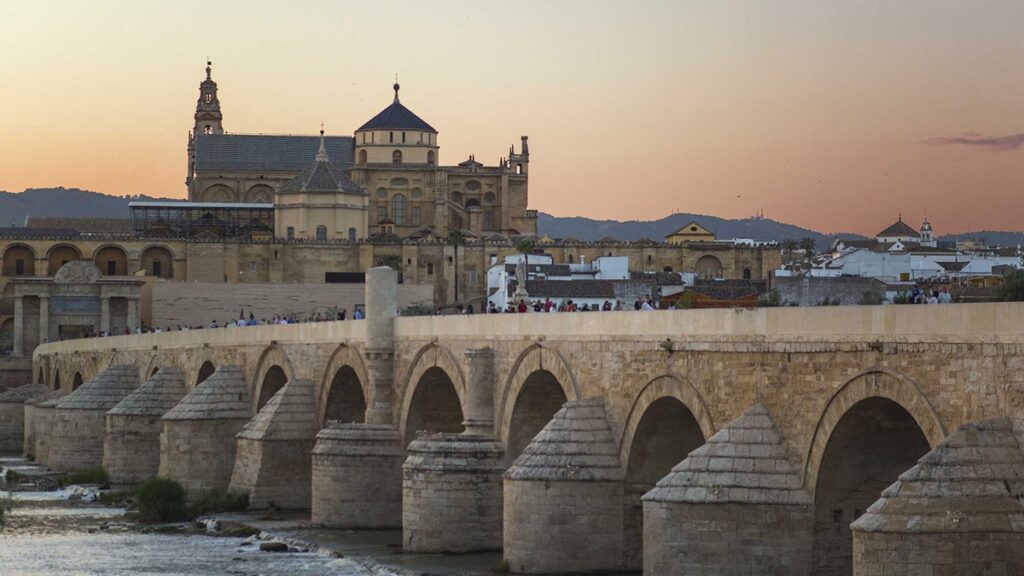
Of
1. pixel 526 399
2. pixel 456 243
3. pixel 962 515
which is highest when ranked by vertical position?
pixel 456 243

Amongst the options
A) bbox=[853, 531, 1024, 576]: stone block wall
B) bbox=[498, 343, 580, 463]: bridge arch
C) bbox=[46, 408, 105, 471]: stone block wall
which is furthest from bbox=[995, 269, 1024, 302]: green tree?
bbox=[46, 408, 105, 471]: stone block wall

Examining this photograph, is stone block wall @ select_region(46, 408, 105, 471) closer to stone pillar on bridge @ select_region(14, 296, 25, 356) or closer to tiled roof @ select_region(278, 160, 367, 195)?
stone pillar on bridge @ select_region(14, 296, 25, 356)

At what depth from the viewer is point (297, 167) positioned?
12194 centimetres

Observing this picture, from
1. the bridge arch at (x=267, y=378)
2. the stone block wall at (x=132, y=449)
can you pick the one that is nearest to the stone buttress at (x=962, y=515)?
the bridge arch at (x=267, y=378)

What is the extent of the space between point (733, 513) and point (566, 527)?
468 centimetres

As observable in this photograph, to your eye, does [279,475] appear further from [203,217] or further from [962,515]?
[203,217]

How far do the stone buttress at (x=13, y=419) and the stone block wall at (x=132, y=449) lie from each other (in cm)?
2150

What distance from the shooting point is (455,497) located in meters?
29.9

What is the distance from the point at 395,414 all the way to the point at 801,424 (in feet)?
53.2

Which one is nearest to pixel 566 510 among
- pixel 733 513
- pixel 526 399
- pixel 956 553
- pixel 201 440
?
pixel 733 513

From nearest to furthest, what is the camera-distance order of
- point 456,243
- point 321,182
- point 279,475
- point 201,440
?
point 279,475
point 201,440
point 456,243
point 321,182

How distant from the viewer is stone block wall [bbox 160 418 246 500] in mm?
43219

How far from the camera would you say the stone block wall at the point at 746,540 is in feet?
70.3

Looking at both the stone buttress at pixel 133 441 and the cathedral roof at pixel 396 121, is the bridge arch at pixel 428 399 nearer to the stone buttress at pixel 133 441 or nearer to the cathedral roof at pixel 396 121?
the stone buttress at pixel 133 441
